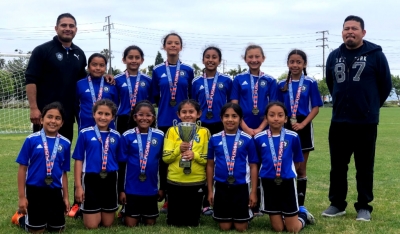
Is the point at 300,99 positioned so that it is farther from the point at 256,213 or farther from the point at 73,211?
the point at 73,211

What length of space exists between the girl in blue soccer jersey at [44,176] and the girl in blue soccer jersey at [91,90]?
745 millimetres

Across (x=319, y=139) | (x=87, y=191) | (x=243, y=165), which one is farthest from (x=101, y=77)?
(x=319, y=139)

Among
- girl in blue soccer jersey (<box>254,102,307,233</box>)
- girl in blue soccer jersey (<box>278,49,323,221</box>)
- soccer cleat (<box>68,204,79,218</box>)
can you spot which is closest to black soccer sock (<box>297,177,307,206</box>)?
girl in blue soccer jersey (<box>278,49,323,221</box>)

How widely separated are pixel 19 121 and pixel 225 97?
2051 cm

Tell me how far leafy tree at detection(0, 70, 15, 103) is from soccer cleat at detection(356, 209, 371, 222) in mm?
16855

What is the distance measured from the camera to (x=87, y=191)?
5.28m

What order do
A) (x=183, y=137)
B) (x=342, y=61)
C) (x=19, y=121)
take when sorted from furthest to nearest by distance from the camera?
1. (x=19, y=121)
2. (x=342, y=61)
3. (x=183, y=137)

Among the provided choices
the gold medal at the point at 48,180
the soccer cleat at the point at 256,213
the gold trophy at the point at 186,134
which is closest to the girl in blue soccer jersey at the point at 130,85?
the gold trophy at the point at 186,134

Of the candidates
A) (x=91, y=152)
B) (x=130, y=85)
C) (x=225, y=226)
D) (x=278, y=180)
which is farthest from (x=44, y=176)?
(x=278, y=180)

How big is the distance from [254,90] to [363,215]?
6.67 feet

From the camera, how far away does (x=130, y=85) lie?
237 inches

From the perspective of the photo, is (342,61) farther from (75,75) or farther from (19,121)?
(19,121)

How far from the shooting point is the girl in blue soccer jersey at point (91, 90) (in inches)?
229

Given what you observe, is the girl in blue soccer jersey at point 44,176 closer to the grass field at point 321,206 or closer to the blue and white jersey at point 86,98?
the grass field at point 321,206
